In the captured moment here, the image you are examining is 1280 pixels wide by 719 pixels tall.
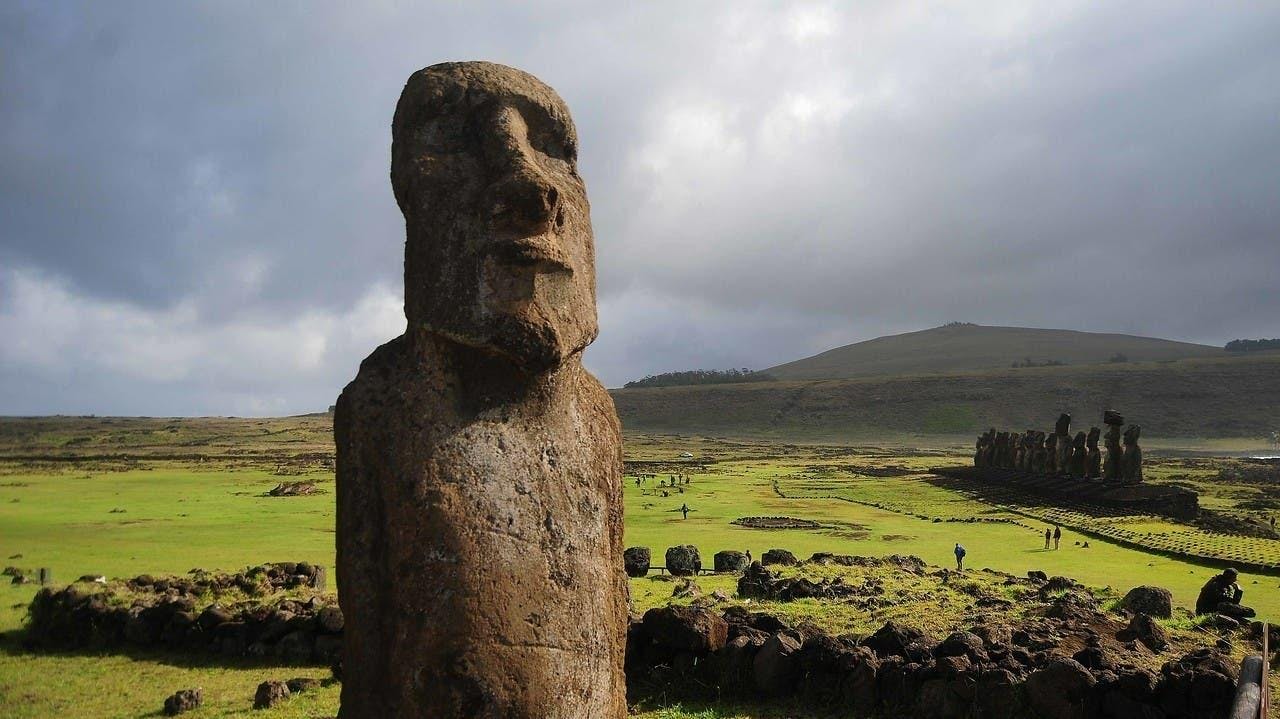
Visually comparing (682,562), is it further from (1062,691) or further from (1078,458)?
(1078,458)

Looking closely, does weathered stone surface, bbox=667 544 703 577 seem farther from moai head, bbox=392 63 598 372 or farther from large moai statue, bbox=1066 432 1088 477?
large moai statue, bbox=1066 432 1088 477

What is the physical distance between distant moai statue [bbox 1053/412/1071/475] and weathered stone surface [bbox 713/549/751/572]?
26705mm

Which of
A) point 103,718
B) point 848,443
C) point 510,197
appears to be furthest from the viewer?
point 848,443

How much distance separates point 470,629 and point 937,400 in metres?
140

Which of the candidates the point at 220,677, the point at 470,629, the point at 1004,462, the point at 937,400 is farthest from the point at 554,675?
the point at 937,400

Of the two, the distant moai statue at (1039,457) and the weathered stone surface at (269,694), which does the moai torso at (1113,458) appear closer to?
the distant moai statue at (1039,457)

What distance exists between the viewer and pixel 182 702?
8914 millimetres

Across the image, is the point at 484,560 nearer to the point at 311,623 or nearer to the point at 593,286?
the point at 593,286

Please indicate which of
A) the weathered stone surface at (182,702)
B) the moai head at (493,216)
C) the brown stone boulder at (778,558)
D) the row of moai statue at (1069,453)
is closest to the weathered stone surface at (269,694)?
the weathered stone surface at (182,702)

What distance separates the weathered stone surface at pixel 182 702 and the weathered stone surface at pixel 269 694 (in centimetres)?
54

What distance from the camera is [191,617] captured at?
37.3ft

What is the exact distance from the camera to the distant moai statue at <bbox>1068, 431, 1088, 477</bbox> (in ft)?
123

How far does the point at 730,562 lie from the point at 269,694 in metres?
9.97

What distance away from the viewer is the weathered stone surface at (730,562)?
680 inches
